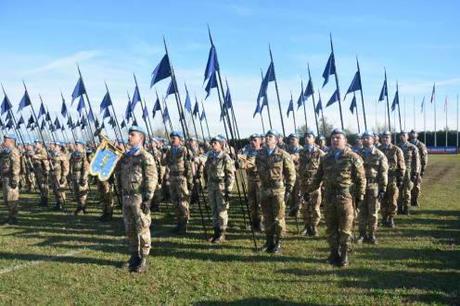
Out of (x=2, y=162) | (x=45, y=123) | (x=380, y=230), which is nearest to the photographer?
(x=380, y=230)

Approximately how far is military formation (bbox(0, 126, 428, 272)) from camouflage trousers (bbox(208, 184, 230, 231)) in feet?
0.08

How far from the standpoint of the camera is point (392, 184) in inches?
471

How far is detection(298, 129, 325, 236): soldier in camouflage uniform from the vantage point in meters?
10.8

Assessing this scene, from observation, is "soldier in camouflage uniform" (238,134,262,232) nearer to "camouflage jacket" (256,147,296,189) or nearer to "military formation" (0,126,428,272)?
"military formation" (0,126,428,272)

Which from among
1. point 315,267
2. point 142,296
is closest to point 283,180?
point 315,267

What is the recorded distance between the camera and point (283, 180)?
940 centimetres

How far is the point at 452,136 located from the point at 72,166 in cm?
5664

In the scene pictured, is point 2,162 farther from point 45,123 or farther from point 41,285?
point 45,123

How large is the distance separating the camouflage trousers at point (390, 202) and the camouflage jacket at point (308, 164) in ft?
7.24

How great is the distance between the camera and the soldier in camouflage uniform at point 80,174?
15.0 meters

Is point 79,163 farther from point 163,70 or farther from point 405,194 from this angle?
point 405,194

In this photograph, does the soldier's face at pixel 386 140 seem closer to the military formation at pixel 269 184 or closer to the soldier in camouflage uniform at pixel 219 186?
the military formation at pixel 269 184

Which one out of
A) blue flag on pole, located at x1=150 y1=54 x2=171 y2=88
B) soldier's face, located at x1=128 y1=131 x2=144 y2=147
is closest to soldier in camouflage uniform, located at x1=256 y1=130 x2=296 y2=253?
soldier's face, located at x1=128 y1=131 x2=144 y2=147

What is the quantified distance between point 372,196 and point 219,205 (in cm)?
347
